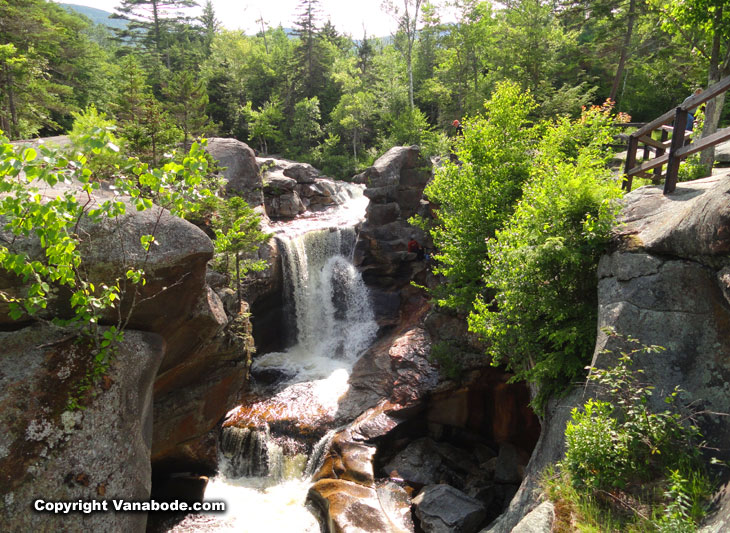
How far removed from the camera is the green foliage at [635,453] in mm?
4863

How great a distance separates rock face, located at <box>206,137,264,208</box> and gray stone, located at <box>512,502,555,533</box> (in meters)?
22.1

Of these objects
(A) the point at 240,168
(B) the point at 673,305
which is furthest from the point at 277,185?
(B) the point at 673,305

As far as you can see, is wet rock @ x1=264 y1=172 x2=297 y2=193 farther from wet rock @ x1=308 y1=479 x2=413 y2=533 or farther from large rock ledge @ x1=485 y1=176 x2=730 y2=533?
large rock ledge @ x1=485 y1=176 x2=730 y2=533

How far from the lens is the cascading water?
450 inches

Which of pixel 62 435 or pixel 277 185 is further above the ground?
pixel 277 185

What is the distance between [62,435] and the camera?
19.4 ft

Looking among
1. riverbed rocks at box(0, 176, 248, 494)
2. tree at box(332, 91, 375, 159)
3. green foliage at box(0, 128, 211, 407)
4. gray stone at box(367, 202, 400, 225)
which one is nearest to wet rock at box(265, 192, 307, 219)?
gray stone at box(367, 202, 400, 225)

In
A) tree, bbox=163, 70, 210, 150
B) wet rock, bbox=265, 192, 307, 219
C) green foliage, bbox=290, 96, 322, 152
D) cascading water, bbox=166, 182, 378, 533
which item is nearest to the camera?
cascading water, bbox=166, 182, 378, 533

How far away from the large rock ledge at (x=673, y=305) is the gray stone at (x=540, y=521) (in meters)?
0.87

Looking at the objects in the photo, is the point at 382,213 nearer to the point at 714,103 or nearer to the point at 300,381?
the point at 300,381

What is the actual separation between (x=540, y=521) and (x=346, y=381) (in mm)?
12126

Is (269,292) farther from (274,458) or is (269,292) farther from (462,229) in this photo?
(462,229)

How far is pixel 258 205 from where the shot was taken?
24594mm

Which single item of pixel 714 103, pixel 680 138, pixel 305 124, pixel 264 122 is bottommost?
pixel 680 138
